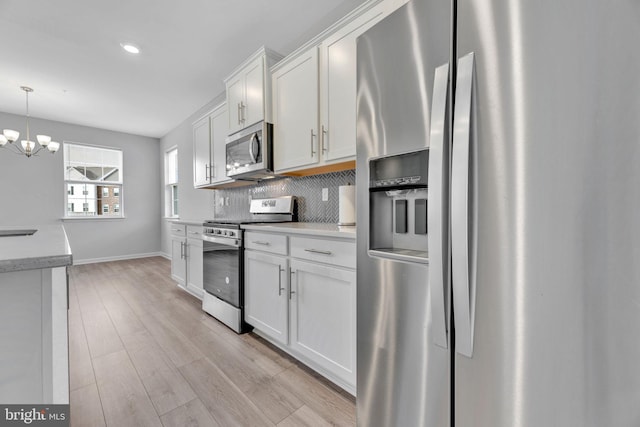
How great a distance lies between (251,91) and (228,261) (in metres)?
1.66

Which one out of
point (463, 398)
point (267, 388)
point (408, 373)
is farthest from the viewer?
point (267, 388)

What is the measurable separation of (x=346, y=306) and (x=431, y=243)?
0.79 m

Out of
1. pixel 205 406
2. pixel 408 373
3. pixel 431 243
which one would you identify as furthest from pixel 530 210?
pixel 205 406

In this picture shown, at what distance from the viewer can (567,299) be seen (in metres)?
0.64

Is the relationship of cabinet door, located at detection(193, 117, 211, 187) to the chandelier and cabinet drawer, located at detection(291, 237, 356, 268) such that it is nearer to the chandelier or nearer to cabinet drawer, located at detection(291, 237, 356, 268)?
the chandelier

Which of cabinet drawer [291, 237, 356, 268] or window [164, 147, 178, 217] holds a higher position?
window [164, 147, 178, 217]

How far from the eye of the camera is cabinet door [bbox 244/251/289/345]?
6.24ft

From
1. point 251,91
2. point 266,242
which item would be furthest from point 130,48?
point 266,242

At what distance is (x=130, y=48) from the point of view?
9.21 feet

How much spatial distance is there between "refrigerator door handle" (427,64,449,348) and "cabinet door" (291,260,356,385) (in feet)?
2.07

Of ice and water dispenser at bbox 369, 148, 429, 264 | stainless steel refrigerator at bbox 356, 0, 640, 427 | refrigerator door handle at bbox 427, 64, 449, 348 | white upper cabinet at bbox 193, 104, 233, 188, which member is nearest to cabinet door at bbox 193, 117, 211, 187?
white upper cabinet at bbox 193, 104, 233, 188

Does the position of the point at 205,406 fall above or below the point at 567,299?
below

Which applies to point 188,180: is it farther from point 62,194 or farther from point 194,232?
point 62,194

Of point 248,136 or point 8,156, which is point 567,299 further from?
point 8,156
